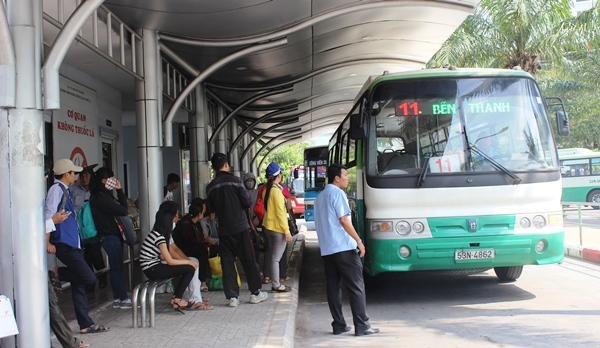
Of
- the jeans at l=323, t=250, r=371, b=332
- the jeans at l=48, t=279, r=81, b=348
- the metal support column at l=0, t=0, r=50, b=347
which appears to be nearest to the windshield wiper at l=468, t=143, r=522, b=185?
the jeans at l=323, t=250, r=371, b=332

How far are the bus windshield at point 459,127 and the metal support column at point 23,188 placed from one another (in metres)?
4.82

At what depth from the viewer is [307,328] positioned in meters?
7.87

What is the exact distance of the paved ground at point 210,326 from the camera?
6375 millimetres

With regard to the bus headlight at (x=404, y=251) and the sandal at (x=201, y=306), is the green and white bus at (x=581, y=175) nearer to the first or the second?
the bus headlight at (x=404, y=251)

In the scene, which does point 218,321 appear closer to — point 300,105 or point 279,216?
point 279,216

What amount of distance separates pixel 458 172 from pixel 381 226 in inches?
47.8

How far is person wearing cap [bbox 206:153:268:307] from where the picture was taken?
8195 mm

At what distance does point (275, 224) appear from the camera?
935 centimetres

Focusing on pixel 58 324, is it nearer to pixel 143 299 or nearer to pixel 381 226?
pixel 143 299

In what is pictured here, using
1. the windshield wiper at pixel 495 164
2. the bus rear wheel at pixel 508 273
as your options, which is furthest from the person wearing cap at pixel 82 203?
the bus rear wheel at pixel 508 273

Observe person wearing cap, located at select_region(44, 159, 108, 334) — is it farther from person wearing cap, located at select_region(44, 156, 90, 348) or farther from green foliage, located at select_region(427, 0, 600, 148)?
green foliage, located at select_region(427, 0, 600, 148)

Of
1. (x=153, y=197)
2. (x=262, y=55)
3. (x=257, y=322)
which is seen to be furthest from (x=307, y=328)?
(x=262, y=55)

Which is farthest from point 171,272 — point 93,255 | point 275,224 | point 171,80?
point 171,80

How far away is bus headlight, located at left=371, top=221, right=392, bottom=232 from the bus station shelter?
132 inches
